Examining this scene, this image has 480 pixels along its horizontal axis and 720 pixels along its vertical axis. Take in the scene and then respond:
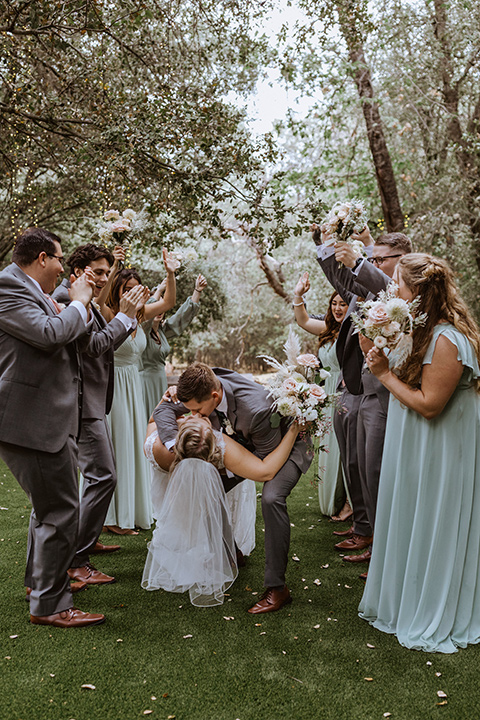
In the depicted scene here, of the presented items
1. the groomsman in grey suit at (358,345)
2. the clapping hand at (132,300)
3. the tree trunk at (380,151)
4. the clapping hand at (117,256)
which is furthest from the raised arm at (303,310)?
the tree trunk at (380,151)

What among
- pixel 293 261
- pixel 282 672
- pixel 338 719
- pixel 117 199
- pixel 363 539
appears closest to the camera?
pixel 338 719

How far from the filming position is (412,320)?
10.4 ft

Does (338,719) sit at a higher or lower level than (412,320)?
lower

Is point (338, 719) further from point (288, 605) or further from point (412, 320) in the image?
point (412, 320)

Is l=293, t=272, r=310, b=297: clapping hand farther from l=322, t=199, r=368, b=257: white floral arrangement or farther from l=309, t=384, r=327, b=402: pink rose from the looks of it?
l=309, t=384, r=327, b=402: pink rose

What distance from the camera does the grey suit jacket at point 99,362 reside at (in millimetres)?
3932

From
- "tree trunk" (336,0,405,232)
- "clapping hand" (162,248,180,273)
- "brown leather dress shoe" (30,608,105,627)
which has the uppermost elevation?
"tree trunk" (336,0,405,232)

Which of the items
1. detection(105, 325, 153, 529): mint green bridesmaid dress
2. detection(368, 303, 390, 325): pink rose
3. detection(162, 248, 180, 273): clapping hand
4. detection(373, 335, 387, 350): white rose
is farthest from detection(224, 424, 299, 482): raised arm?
detection(162, 248, 180, 273): clapping hand

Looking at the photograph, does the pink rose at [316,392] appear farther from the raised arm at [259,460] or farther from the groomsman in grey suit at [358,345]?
the groomsman in grey suit at [358,345]

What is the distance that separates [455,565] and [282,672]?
106 centimetres

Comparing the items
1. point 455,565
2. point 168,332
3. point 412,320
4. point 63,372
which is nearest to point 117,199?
point 168,332

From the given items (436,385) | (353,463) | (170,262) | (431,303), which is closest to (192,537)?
(353,463)

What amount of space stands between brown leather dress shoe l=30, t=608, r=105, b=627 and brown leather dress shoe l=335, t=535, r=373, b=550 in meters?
2.20

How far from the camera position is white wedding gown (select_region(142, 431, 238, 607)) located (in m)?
3.91
